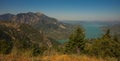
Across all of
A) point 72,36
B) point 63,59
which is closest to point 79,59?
point 63,59

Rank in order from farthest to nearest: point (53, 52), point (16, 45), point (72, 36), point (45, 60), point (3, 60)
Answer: point (72, 36) < point (16, 45) < point (53, 52) < point (45, 60) < point (3, 60)

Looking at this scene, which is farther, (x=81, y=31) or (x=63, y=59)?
(x=81, y=31)

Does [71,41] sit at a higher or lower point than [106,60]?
lower

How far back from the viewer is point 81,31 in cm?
4916

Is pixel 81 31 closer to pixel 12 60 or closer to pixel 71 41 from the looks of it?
pixel 71 41

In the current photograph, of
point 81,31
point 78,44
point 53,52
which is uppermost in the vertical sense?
point 53,52

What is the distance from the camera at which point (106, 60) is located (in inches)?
249

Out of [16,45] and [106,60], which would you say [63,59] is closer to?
[106,60]

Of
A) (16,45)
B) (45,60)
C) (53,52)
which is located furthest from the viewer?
(16,45)

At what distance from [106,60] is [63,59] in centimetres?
159

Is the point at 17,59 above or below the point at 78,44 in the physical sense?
above

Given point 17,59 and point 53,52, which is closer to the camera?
point 17,59

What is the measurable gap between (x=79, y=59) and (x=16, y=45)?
3.26m

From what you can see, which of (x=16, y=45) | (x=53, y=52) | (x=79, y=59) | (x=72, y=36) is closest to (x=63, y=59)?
(x=79, y=59)
